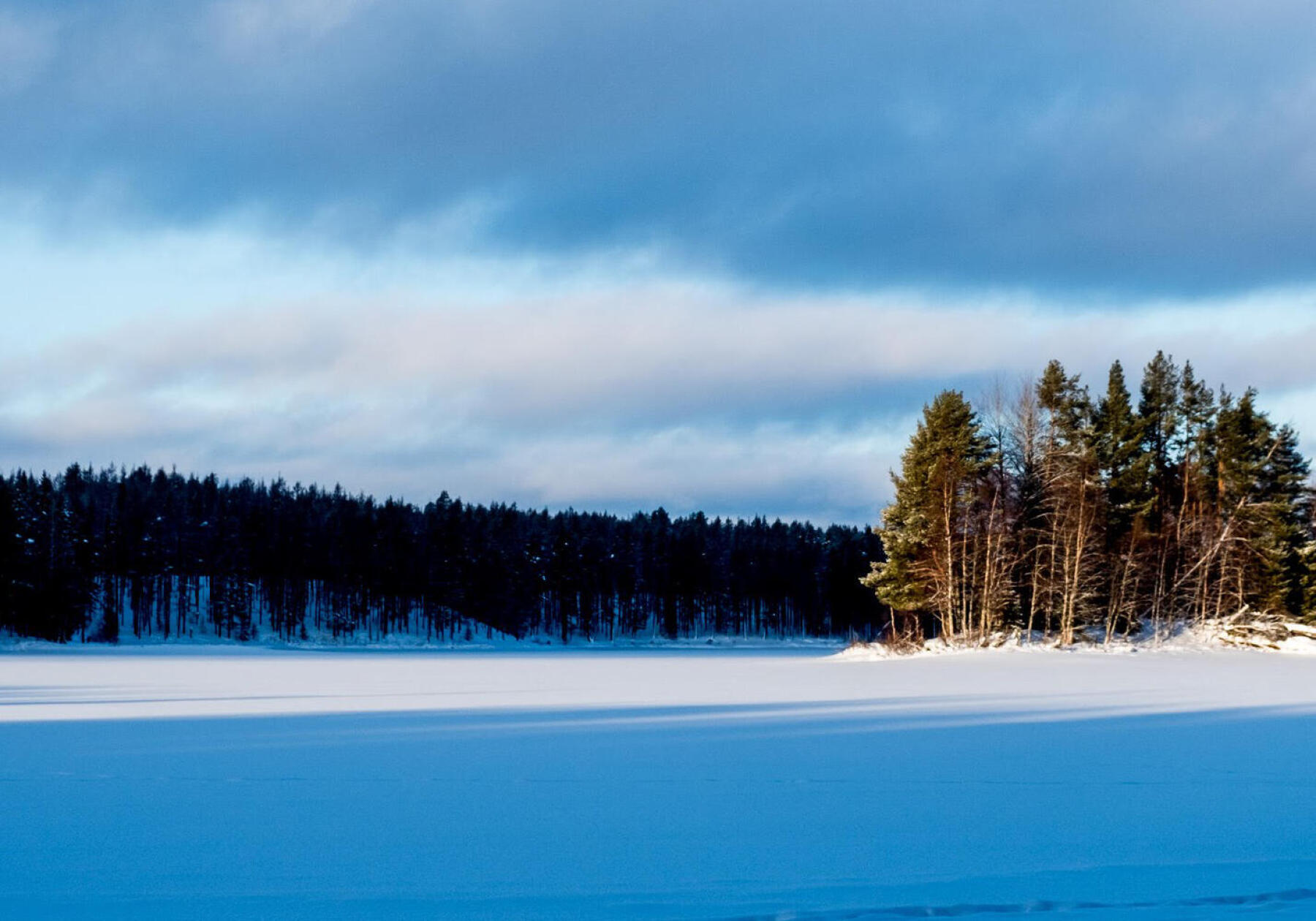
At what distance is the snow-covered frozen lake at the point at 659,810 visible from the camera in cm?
681

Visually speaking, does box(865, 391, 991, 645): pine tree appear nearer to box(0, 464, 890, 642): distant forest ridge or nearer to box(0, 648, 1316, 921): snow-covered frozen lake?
box(0, 648, 1316, 921): snow-covered frozen lake

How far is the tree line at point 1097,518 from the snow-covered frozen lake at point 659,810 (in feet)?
88.4

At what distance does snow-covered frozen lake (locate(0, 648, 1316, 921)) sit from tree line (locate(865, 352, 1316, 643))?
88.4 ft

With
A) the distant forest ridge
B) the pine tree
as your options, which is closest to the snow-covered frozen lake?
the pine tree

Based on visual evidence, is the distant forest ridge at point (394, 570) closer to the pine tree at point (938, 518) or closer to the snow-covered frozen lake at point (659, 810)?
the pine tree at point (938, 518)

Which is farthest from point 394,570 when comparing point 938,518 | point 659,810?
point 659,810

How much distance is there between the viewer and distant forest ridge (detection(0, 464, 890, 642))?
94.4 meters

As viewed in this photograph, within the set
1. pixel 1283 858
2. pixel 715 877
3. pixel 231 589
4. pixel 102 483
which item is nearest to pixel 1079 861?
pixel 1283 858

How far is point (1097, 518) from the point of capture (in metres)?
49.0

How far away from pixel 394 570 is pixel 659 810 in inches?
3941

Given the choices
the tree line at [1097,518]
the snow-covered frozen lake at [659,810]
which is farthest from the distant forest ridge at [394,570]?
the snow-covered frozen lake at [659,810]

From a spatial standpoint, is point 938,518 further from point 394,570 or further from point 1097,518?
point 394,570

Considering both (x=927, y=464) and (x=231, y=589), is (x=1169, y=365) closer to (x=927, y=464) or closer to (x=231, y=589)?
(x=927, y=464)

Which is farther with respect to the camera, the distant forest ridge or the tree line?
the distant forest ridge
